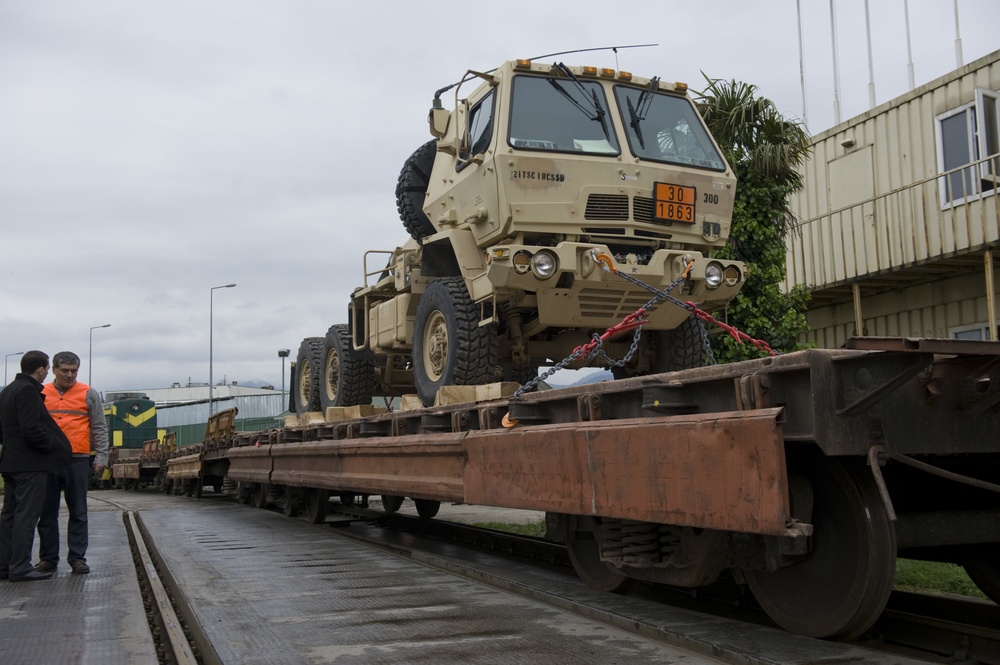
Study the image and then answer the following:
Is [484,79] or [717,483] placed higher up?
[484,79]

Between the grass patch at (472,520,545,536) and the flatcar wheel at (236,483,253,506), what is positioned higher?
the flatcar wheel at (236,483,253,506)

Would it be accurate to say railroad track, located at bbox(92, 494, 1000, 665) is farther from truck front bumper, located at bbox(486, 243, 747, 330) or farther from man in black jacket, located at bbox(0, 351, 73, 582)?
truck front bumper, located at bbox(486, 243, 747, 330)

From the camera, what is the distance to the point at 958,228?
42.2ft

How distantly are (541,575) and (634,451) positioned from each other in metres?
2.56

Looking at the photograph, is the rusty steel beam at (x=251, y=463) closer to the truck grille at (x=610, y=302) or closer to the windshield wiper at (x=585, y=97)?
the truck grille at (x=610, y=302)

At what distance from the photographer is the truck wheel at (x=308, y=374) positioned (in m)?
11.2

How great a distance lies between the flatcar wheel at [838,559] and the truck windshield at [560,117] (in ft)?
11.6

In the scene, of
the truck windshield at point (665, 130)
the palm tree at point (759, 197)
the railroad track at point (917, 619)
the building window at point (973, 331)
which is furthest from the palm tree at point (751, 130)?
the railroad track at point (917, 619)

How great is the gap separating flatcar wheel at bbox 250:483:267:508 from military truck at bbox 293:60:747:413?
6.02 metres

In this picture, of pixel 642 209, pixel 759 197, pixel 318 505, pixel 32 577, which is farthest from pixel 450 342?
pixel 759 197

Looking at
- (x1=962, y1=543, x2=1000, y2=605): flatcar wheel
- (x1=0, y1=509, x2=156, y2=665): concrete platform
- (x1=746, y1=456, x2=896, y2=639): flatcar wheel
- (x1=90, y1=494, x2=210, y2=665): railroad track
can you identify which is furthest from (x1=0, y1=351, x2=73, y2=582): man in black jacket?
(x1=962, y1=543, x2=1000, y2=605): flatcar wheel

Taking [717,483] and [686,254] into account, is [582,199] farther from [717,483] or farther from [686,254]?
[717,483]

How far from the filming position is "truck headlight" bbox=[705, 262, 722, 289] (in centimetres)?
685

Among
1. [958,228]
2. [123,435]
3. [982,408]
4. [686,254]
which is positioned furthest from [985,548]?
[123,435]
